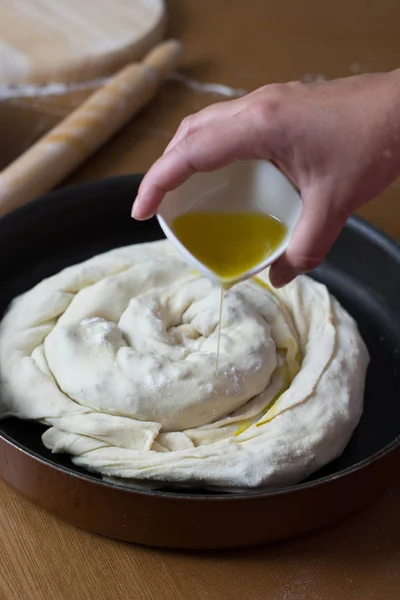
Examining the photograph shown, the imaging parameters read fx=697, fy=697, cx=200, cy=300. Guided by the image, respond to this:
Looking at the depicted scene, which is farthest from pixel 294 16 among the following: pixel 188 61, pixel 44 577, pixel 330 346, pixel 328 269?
pixel 44 577

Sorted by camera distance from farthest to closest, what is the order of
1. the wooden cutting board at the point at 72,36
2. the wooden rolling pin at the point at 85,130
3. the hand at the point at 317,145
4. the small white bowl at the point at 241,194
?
the wooden cutting board at the point at 72,36 < the wooden rolling pin at the point at 85,130 < the small white bowl at the point at 241,194 < the hand at the point at 317,145

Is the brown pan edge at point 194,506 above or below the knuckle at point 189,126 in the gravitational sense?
below

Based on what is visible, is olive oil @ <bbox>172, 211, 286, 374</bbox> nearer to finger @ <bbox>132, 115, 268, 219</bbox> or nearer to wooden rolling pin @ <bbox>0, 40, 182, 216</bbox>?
finger @ <bbox>132, 115, 268, 219</bbox>

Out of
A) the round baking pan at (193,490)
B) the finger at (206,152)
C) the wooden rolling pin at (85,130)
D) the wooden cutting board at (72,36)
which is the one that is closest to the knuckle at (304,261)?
the finger at (206,152)

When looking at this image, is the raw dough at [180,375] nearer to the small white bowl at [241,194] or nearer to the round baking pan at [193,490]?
the round baking pan at [193,490]

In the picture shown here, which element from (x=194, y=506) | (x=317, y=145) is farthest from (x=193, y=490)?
(x=317, y=145)

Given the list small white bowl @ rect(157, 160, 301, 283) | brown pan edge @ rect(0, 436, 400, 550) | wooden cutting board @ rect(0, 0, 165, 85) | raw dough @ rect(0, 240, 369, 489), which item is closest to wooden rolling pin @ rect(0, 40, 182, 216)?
wooden cutting board @ rect(0, 0, 165, 85)
